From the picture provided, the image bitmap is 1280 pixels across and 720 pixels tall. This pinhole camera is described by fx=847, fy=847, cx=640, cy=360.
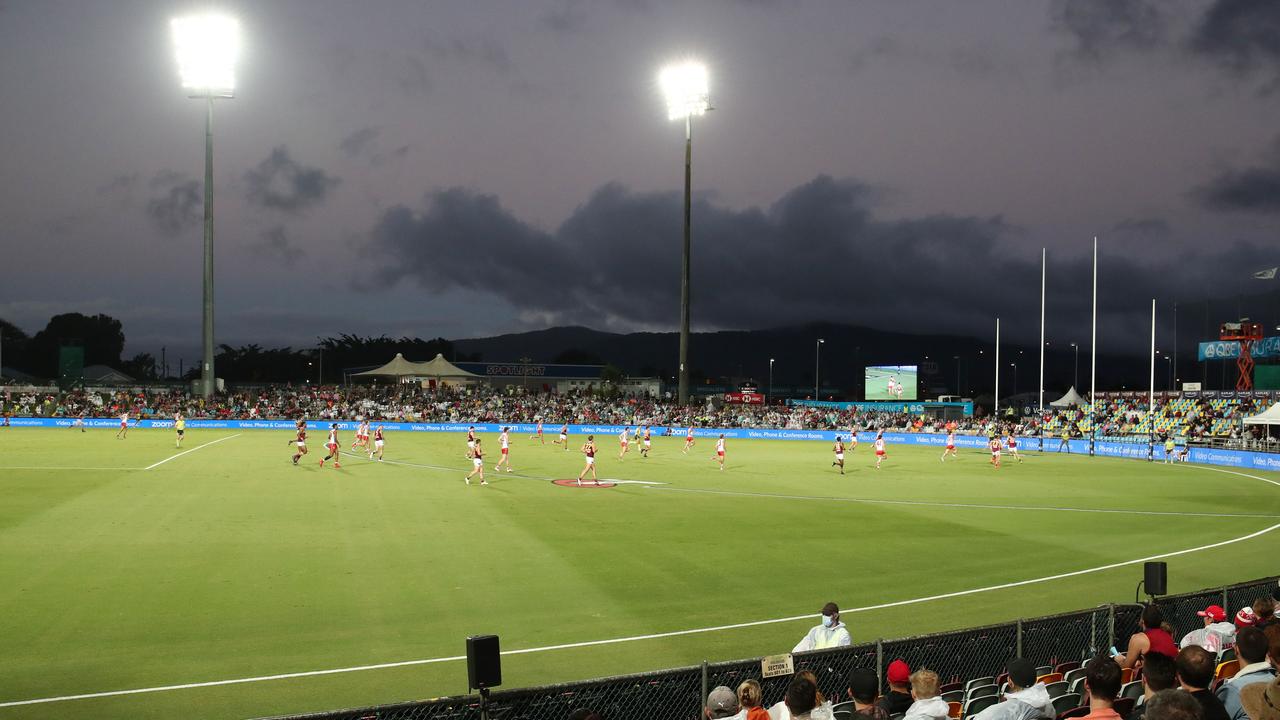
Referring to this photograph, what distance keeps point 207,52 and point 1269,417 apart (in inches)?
2620

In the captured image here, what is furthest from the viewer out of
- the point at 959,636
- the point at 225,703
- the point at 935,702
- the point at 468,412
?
the point at 468,412

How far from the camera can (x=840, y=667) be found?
7.97 m

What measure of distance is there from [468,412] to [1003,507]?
180ft

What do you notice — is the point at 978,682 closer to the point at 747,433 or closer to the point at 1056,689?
the point at 1056,689

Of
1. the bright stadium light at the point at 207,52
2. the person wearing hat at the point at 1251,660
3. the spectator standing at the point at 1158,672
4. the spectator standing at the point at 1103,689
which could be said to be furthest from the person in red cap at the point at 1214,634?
the bright stadium light at the point at 207,52

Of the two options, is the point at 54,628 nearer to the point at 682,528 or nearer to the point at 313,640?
the point at 313,640

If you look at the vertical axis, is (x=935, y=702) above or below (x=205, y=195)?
below

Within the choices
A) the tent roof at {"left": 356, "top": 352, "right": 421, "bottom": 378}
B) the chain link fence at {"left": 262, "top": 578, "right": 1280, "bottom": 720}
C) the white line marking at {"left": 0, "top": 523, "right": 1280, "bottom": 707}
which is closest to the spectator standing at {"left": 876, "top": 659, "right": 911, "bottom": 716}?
the chain link fence at {"left": 262, "top": 578, "right": 1280, "bottom": 720}

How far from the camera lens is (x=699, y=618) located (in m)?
13.4

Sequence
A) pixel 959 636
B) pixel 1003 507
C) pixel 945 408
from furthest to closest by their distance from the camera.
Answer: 1. pixel 945 408
2. pixel 1003 507
3. pixel 959 636

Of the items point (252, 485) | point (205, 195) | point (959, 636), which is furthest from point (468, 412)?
point (959, 636)

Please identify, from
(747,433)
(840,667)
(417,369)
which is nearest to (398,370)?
(417,369)

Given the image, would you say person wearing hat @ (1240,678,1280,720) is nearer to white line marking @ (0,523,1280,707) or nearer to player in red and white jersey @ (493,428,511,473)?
white line marking @ (0,523,1280,707)

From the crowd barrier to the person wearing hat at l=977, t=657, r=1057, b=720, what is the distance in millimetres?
45887
